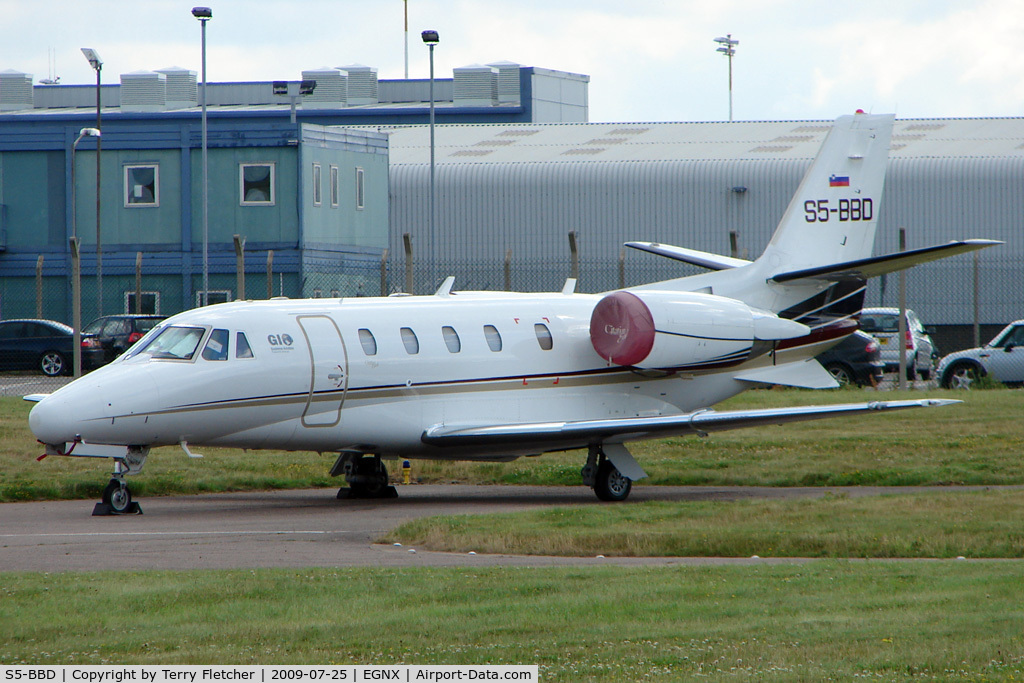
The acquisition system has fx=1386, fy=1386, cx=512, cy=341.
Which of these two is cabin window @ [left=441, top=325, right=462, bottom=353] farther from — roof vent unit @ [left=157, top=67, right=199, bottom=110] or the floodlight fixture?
roof vent unit @ [left=157, top=67, right=199, bottom=110]

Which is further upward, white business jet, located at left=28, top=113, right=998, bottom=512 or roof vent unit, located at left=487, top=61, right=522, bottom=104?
roof vent unit, located at left=487, top=61, right=522, bottom=104

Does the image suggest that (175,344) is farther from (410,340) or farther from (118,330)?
(118,330)

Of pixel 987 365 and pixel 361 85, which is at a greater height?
pixel 361 85

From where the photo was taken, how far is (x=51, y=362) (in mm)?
37219

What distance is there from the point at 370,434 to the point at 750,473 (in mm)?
5863

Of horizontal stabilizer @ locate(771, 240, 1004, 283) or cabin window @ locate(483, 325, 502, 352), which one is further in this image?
cabin window @ locate(483, 325, 502, 352)

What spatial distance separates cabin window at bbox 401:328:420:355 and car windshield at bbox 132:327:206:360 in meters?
2.54

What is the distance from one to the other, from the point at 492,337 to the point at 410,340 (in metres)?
1.25

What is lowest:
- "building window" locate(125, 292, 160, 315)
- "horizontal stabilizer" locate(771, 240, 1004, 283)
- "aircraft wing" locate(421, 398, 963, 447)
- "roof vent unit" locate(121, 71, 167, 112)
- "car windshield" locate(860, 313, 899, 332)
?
"aircraft wing" locate(421, 398, 963, 447)

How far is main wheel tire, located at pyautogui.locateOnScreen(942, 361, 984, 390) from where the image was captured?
31516 millimetres

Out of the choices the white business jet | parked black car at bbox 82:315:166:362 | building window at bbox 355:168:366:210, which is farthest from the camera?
building window at bbox 355:168:366:210

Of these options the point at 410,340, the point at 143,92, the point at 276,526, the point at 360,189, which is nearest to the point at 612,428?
the point at 410,340

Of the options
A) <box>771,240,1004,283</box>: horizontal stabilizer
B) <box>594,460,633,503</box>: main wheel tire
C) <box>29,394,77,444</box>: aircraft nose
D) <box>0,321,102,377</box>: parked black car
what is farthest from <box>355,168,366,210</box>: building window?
<box>29,394,77,444</box>: aircraft nose

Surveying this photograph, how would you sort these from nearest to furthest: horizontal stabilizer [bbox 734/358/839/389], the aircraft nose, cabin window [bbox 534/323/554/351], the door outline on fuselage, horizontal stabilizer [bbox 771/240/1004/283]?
the aircraft nose, the door outline on fuselage, horizontal stabilizer [bbox 771/240/1004/283], cabin window [bbox 534/323/554/351], horizontal stabilizer [bbox 734/358/839/389]
